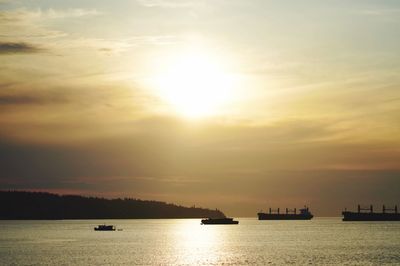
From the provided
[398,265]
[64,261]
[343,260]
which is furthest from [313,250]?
[64,261]

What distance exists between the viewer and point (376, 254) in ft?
478

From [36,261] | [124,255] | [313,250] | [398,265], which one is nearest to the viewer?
[398,265]

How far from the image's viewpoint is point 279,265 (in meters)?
119

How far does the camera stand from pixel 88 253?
14650 cm

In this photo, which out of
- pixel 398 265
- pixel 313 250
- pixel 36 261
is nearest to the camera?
pixel 398 265

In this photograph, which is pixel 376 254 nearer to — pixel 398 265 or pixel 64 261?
pixel 398 265

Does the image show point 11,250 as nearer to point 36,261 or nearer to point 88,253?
point 88,253

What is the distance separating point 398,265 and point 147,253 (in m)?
52.0

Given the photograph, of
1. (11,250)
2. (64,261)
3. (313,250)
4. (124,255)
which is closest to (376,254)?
(313,250)

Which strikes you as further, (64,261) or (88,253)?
(88,253)

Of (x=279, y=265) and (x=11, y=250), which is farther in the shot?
(x=11, y=250)

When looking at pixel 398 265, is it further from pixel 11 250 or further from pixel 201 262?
pixel 11 250

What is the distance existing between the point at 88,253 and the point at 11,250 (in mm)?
20952

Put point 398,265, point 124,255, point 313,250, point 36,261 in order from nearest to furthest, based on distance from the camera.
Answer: point 398,265
point 36,261
point 124,255
point 313,250
